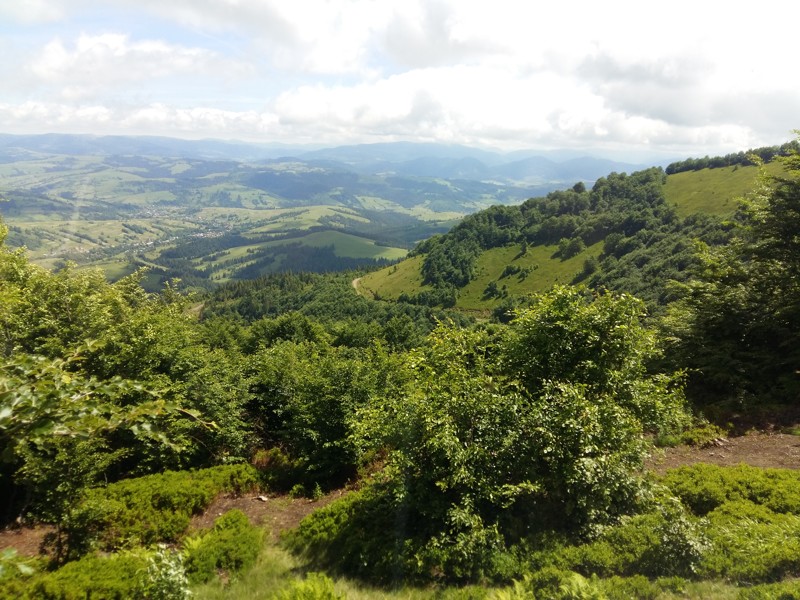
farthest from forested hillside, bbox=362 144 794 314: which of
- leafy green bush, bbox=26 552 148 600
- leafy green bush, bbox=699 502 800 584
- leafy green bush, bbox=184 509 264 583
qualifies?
leafy green bush, bbox=26 552 148 600

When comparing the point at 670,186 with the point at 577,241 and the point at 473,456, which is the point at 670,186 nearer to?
the point at 577,241

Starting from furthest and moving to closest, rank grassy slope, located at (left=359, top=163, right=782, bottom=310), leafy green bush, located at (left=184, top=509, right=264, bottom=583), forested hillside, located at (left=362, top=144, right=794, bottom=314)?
grassy slope, located at (left=359, top=163, right=782, bottom=310)
forested hillside, located at (left=362, top=144, right=794, bottom=314)
leafy green bush, located at (left=184, top=509, right=264, bottom=583)

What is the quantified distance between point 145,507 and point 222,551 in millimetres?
3989

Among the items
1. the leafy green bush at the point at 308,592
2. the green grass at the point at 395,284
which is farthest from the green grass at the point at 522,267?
the leafy green bush at the point at 308,592

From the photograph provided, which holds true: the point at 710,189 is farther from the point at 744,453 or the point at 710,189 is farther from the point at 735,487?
the point at 735,487

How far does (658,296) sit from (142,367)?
12499 cm

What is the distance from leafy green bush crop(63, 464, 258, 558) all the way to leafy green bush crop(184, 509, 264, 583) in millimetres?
1478

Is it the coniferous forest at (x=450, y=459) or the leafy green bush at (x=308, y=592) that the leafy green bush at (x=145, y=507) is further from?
the leafy green bush at (x=308, y=592)

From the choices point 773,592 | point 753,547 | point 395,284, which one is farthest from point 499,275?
point 773,592

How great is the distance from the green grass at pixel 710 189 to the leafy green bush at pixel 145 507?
171m

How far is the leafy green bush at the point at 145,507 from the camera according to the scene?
11.5 meters

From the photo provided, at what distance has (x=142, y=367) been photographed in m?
19.5

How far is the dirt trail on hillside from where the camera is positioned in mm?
12938

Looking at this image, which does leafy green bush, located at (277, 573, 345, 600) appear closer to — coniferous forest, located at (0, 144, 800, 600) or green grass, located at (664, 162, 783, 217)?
coniferous forest, located at (0, 144, 800, 600)
